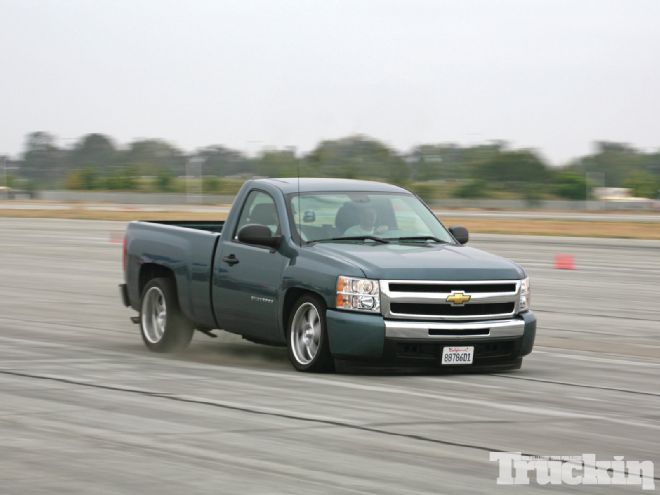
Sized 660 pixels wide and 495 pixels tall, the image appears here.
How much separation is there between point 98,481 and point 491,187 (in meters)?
82.8

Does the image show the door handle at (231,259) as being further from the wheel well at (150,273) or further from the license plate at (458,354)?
the license plate at (458,354)

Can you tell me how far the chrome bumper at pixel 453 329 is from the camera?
981 centimetres

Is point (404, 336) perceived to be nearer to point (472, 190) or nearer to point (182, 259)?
point (182, 259)

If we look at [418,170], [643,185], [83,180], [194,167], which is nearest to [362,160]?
[418,170]

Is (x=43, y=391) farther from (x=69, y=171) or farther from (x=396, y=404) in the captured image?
(x=69, y=171)

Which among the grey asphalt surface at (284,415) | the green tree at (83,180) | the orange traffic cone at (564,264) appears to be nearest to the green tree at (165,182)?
the green tree at (83,180)

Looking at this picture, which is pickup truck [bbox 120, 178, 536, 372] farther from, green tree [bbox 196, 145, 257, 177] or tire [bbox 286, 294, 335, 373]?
green tree [bbox 196, 145, 257, 177]

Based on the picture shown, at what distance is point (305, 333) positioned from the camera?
10352 millimetres

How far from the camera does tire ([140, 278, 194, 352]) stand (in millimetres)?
A: 12164

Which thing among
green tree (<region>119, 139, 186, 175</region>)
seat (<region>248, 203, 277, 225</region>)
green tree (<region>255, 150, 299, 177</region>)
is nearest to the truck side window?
seat (<region>248, 203, 277, 225</region>)

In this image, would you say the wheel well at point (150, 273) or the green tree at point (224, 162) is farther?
the green tree at point (224, 162)

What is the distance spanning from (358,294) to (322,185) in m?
1.94

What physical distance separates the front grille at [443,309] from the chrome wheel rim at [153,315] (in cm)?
321

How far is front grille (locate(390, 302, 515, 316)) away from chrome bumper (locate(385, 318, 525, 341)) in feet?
0.26
